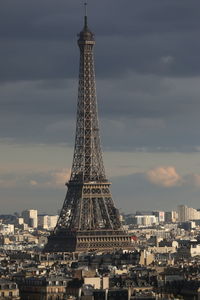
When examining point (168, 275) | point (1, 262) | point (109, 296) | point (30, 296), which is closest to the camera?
point (109, 296)

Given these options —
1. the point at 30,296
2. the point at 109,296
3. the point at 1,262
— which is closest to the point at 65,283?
the point at 30,296

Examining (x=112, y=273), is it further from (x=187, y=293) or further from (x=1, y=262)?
(x=1, y=262)

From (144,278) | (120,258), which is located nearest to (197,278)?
(144,278)

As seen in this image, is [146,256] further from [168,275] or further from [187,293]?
[187,293]

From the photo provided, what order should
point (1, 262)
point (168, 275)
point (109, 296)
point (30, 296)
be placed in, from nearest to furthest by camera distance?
1. point (109, 296)
2. point (30, 296)
3. point (168, 275)
4. point (1, 262)

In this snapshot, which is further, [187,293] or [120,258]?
[120,258]

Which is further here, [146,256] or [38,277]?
[146,256]

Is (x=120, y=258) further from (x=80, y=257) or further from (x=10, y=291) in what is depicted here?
(x=10, y=291)

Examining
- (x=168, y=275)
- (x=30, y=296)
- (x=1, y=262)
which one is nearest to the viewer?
(x=30, y=296)
